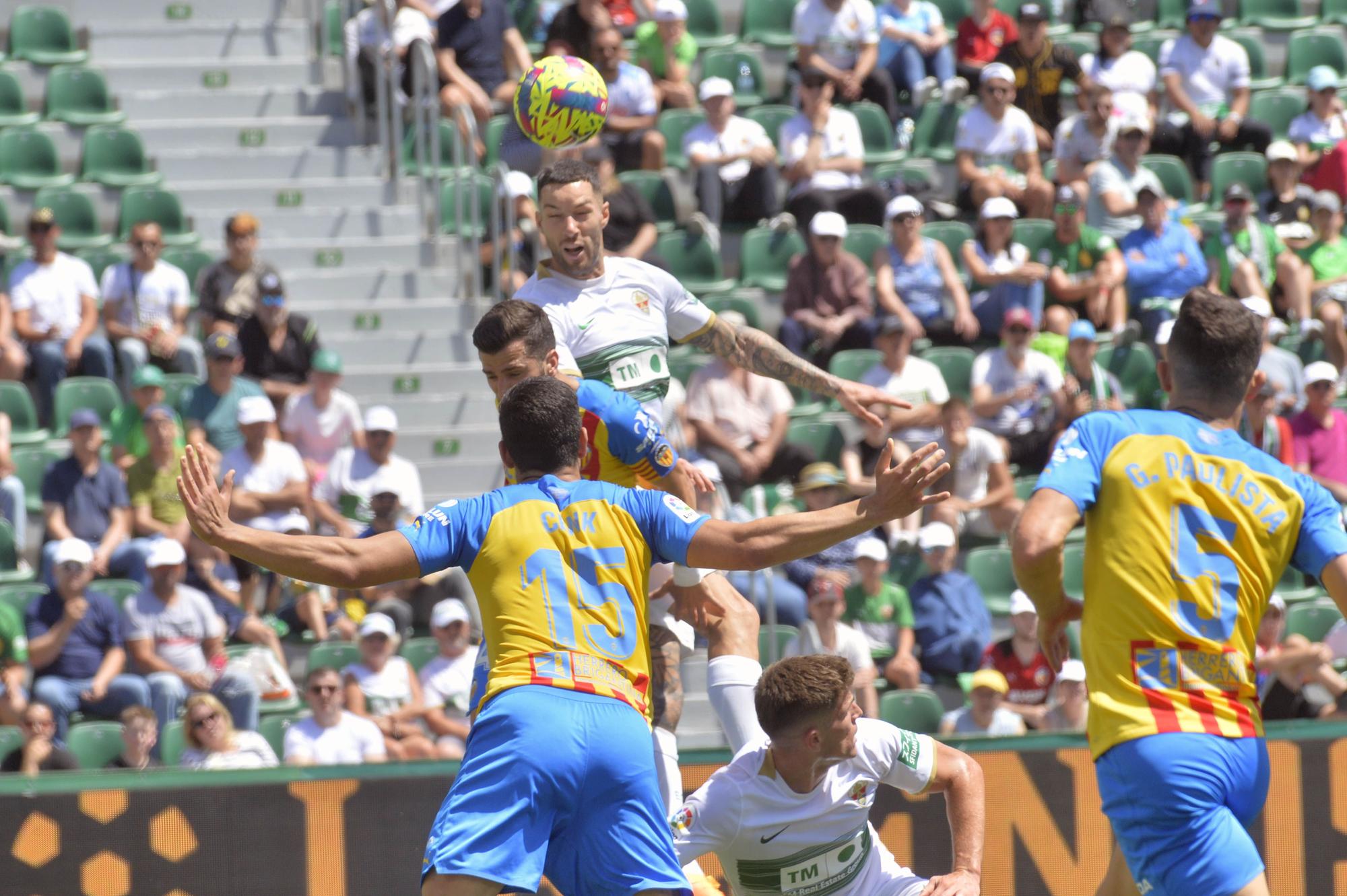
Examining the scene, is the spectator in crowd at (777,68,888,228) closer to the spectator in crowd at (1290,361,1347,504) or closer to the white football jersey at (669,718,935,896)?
the spectator in crowd at (1290,361,1347,504)

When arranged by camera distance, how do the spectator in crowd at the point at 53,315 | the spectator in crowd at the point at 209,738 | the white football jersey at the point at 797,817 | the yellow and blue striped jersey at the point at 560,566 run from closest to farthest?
the yellow and blue striped jersey at the point at 560,566 → the white football jersey at the point at 797,817 → the spectator in crowd at the point at 209,738 → the spectator in crowd at the point at 53,315

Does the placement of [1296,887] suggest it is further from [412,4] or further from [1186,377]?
[412,4]

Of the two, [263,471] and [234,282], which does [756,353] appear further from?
[234,282]

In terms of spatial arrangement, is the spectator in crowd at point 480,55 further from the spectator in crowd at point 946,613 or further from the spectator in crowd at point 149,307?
the spectator in crowd at point 946,613

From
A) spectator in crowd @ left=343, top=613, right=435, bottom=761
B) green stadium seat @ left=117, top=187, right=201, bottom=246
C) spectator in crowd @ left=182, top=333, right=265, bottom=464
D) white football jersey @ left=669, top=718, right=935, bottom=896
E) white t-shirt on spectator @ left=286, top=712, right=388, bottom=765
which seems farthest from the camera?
green stadium seat @ left=117, top=187, right=201, bottom=246

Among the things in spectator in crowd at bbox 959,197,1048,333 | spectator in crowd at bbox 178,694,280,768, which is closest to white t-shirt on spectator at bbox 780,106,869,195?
spectator in crowd at bbox 959,197,1048,333

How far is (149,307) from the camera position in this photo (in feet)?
42.9

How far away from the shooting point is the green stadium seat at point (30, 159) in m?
14.2

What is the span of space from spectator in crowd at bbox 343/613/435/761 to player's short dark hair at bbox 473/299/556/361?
16.6 ft

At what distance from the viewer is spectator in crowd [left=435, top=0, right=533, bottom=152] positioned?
14797 mm

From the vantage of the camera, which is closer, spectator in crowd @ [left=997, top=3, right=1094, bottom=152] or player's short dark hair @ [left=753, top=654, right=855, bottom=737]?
player's short dark hair @ [left=753, top=654, right=855, bottom=737]

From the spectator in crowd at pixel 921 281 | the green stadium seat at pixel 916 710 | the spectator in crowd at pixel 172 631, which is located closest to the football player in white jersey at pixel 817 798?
the green stadium seat at pixel 916 710

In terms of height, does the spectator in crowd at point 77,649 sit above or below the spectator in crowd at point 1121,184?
below

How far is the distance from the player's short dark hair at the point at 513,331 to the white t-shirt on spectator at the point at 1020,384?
741 cm
